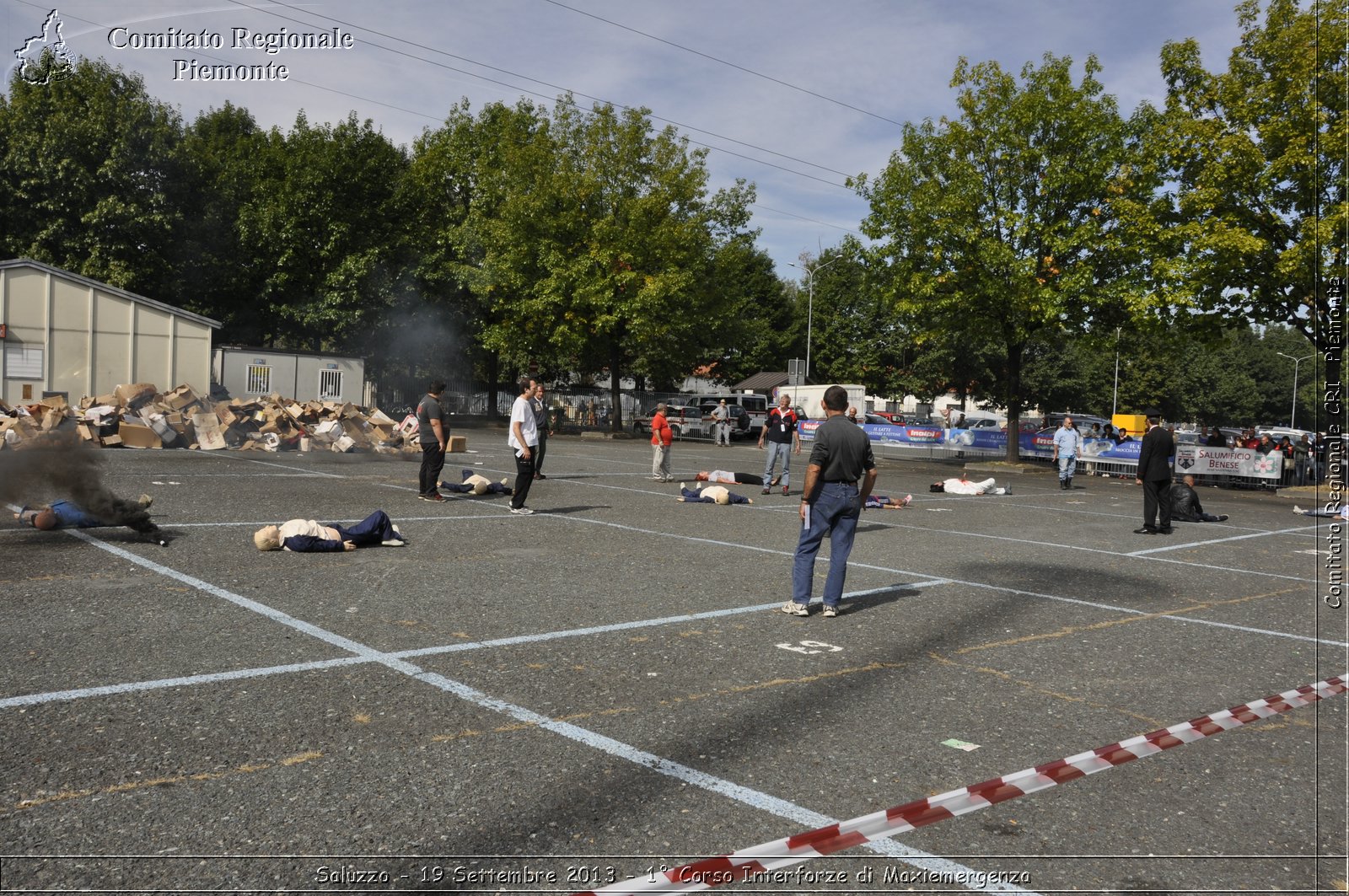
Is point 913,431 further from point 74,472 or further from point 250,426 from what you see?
point 74,472

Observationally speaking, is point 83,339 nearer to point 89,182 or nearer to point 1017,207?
point 89,182

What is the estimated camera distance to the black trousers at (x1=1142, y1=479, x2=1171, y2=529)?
14.8 meters

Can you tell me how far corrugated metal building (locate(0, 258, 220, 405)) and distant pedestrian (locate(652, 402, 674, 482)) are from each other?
17.1 m

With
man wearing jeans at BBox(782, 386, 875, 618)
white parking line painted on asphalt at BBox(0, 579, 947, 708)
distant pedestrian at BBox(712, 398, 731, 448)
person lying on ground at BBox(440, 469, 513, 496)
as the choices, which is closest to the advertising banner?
distant pedestrian at BBox(712, 398, 731, 448)

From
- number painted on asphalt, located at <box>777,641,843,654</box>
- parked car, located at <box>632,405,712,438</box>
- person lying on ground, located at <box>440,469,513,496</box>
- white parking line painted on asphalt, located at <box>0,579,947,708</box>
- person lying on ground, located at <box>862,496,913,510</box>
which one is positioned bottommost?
number painted on asphalt, located at <box>777,641,843,654</box>

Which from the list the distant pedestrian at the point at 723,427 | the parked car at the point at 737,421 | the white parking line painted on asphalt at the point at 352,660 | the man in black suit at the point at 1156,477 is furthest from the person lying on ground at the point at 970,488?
the parked car at the point at 737,421

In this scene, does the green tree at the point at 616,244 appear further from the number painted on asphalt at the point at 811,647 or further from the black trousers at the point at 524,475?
the number painted on asphalt at the point at 811,647

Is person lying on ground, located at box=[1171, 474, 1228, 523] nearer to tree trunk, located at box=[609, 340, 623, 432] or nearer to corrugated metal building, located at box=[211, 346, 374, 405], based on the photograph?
corrugated metal building, located at box=[211, 346, 374, 405]

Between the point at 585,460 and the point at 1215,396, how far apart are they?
81.0m

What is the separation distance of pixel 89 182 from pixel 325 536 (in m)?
33.7

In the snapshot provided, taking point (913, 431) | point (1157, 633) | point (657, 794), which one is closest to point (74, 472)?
point (657, 794)

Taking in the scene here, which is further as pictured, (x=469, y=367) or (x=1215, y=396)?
(x=1215, y=396)

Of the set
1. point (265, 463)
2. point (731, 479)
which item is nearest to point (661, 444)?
point (731, 479)

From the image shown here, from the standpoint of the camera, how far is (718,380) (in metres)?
73.5
